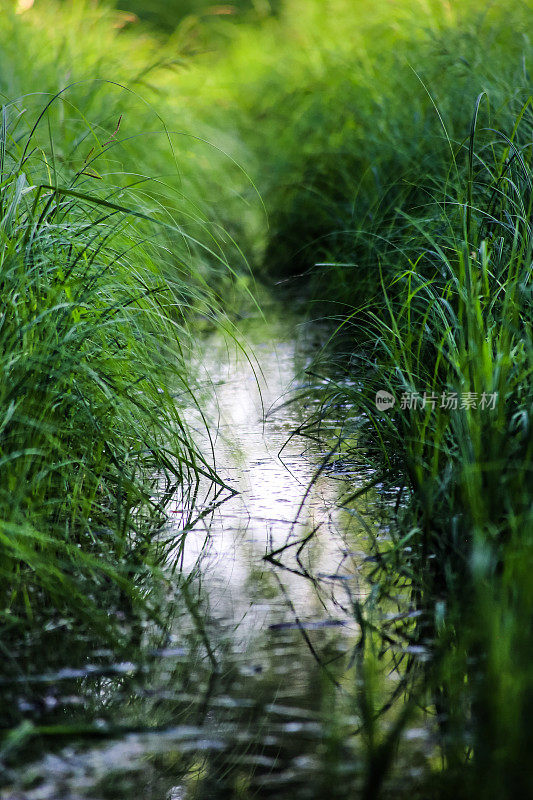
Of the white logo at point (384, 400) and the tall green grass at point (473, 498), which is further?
the white logo at point (384, 400)

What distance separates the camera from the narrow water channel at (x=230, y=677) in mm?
1655

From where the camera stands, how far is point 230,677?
6.31 ft

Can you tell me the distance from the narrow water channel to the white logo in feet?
0.78

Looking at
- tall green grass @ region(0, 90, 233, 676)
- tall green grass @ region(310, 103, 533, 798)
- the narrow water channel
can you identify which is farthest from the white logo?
tall green grass @ region(0, 90, 233, 676)

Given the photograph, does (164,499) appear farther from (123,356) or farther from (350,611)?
(350,611)

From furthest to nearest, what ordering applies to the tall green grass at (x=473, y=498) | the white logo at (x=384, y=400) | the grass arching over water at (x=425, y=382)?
the white logo at (x=384, y=400) < the grass arching over water at (x=425, y=382) < the tall green grass at (x=473, y=498)

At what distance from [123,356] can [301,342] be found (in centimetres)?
184

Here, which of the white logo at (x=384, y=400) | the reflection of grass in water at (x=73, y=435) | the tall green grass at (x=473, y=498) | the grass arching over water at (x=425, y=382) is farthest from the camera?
the white logo at (x=384, y=400)

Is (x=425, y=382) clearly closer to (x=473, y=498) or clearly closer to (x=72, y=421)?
(x=473, y=498)

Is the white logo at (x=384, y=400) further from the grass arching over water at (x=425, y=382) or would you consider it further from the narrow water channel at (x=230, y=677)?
the narrow water channel at (x=230, y=677)

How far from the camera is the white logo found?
2.91 meters

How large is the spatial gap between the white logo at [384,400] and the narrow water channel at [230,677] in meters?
0.24

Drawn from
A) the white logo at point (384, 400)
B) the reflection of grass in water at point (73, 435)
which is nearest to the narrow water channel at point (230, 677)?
the reflection of grass in water at point (73, 435)

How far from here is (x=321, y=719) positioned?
178 centimetres
